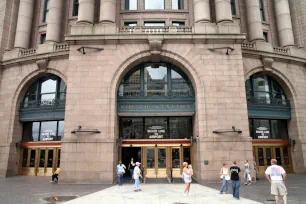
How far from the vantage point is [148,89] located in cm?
1969

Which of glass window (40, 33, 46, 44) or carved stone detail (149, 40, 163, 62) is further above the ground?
glass window (40, 33, 46, 44)

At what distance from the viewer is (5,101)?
73.0 ft

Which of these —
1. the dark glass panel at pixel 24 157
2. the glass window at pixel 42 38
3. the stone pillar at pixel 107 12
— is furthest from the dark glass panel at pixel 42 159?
the stone pillar at pixel 107 12

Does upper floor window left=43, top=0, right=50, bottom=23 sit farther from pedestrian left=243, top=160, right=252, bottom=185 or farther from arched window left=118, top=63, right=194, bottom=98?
pedestrian left=243, top=160, right=252, bottom=185

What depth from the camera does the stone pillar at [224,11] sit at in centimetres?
1961

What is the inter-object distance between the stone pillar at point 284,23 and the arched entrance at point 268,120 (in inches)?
189

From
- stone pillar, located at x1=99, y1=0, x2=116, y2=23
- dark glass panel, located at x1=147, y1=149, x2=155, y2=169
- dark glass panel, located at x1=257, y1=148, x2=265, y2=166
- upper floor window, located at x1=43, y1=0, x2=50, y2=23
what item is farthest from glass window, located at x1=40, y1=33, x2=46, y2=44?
dark glass panel, located at x1=257, y1=148, x2=265, y2=166

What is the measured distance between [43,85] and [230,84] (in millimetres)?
17126

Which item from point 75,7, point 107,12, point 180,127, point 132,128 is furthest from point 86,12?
point 180,127

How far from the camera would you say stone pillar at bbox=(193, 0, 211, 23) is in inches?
765

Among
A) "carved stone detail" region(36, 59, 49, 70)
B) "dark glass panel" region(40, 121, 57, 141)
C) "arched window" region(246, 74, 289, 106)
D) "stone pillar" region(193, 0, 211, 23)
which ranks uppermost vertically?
"stone pillar" region(193, 0, 211, 23)

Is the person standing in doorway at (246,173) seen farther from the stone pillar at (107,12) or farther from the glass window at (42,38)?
the glass window at (42,38)

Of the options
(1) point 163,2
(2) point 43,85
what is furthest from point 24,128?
(1) point 163,2

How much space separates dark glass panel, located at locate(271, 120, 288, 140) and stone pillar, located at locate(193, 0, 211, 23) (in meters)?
11.6
